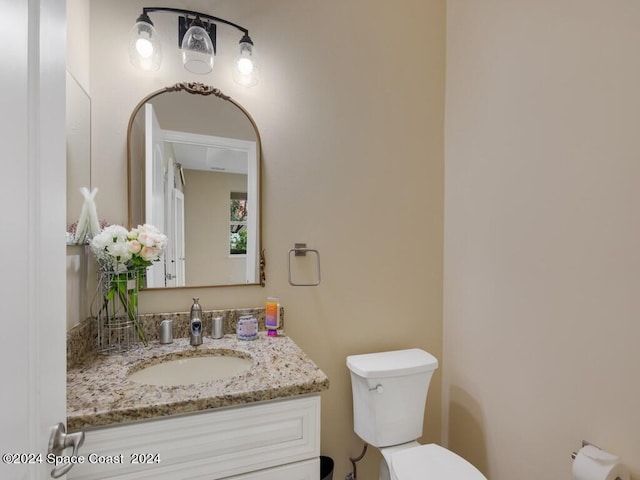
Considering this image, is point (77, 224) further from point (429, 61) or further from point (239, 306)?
point (429, 61)

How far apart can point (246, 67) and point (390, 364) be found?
1.51m

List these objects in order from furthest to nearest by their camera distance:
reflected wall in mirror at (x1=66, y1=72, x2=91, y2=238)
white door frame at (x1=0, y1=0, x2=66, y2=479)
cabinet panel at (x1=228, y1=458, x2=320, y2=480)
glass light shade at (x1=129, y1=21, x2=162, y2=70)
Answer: glass light shade at (x1=129, y1=21, x2=162, y2=70)
reflected wall in mirror at (x1=66, y1=72, x2=91, y2=238)
cabinet panel at (x1=228, y1=458, x2=320, y2=480)
white door frame at (x1=0, y1=0, x2=66, y2=479)

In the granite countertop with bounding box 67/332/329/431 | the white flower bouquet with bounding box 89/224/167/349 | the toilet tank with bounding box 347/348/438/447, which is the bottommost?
the toilet tank with bounding box 347/348/438/447

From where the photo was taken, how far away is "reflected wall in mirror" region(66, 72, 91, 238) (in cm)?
106

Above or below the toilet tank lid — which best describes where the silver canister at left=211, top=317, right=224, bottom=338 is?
above

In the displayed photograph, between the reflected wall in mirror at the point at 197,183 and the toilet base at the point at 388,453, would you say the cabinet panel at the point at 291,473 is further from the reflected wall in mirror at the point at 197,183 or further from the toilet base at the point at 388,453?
the reflected wall in mirror at the point at 197,183

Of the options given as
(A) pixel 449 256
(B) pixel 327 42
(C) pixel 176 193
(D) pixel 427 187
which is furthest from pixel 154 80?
(A) pixel 449 256

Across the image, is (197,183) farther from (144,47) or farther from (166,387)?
(166,387)

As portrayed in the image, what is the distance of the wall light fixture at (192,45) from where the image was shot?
1.28 metres

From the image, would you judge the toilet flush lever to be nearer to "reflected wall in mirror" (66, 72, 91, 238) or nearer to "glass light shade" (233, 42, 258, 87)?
"reflected wall in mirror" (66, 72, 91, 238)

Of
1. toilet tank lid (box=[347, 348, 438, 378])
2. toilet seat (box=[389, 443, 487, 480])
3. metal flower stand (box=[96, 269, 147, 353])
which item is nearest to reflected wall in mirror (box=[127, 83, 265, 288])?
metal flower stand (box=[96, 269, 147, 353])

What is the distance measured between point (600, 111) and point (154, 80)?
1707 mm

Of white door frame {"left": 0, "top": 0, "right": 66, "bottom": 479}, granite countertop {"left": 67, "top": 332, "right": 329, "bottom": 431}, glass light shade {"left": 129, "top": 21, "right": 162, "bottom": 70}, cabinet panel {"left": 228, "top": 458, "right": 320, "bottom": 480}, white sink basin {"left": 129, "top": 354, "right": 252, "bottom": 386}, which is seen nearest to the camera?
white door frame {"left": 0, "top": 0, "right": 66, "bottom": 479}

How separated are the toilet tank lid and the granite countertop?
1.31 ft
